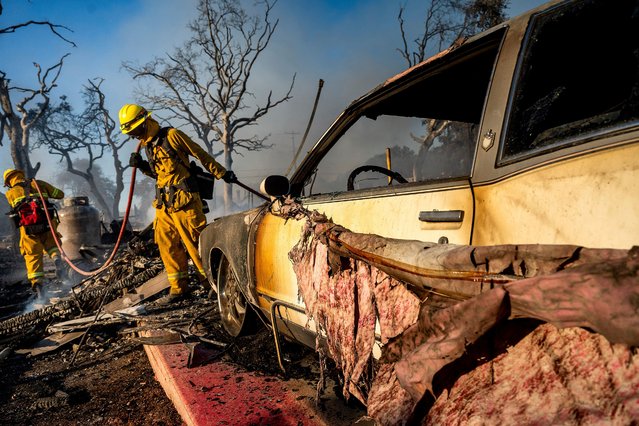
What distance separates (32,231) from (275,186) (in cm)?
628

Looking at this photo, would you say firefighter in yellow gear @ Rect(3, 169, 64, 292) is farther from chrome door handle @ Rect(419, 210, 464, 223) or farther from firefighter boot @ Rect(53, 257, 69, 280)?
chrome door handle @ Rect(419, 210, 464, 223)

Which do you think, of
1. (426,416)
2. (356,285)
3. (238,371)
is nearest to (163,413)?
(238,371)

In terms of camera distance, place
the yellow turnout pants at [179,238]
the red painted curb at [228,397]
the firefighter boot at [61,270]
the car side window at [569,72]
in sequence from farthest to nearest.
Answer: the firefighter boot at [61,270] < the yellow turnout pants at [179,238] < the red painted curb at [228,397] < the car side window at [569,72]

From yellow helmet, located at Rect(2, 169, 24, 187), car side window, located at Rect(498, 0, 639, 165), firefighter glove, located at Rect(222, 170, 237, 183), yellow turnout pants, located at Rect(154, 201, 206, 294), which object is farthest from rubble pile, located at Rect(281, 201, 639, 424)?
yellow helmet, located at Rect(2, 169, 24, 187)

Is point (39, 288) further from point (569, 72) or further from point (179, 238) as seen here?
point (569, 72)

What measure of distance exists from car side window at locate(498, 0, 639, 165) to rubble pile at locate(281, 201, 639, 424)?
0.42 meters

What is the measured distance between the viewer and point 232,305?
3295 mm

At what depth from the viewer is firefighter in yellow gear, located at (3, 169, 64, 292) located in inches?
249

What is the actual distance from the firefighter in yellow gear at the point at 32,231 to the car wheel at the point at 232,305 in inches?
195

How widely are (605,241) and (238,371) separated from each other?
2.33 meters

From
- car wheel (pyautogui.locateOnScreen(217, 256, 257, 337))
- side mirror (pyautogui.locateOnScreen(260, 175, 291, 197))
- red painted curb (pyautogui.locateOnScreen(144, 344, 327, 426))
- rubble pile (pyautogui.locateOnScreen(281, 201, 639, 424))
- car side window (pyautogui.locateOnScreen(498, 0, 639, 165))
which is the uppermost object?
car side window (pyautogui.locateOnScreen(498, 0, 639, 165))

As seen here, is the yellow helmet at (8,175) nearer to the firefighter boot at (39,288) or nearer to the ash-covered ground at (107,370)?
the firefighter boot at (39,288)

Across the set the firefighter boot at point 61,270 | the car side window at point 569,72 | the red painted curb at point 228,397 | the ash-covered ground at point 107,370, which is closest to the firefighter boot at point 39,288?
the firefighter boot at point 61,270

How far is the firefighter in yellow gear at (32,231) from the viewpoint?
6.34m
